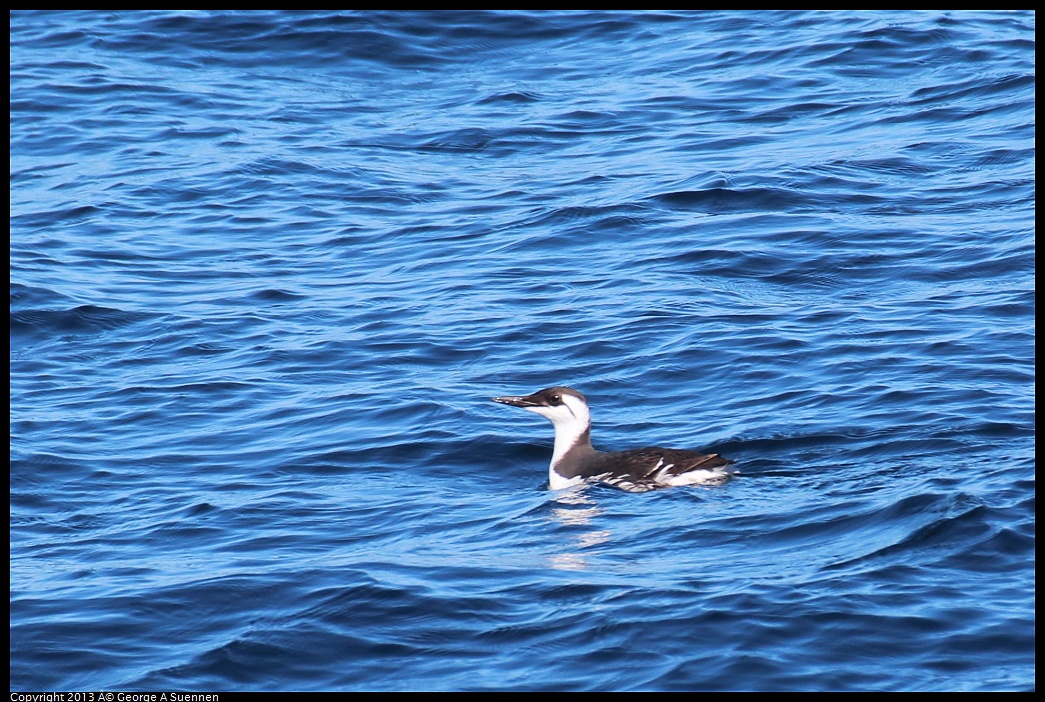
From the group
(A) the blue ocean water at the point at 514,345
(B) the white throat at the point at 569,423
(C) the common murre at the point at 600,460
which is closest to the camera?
(A) the blue ocean water at the point at 514,345

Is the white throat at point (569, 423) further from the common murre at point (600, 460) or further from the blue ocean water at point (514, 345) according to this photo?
the blue ocean water at point (514, 345)

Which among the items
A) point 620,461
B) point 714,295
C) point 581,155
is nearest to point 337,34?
point 581,155

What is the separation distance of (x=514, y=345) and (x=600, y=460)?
304 cm

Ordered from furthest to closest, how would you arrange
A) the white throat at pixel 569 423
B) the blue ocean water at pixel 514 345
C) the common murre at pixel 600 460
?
the white throat at pixel 569 423 < the common murre at pixel 600 460 < the blue ocean water at pixel 514 345

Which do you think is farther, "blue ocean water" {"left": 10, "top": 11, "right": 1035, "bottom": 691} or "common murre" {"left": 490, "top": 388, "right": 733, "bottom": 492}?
"common murre" {"left": 490, "top": 388, "right": 733, "bottom": 492}

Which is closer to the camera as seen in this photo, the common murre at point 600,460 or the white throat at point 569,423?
the common murre at point 600,460

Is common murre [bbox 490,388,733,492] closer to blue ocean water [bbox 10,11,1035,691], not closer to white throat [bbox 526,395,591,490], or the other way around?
white throat [bbox 526,395,591,490]

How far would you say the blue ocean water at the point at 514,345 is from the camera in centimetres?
794

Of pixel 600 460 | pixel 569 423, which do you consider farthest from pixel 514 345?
pixel 600 460

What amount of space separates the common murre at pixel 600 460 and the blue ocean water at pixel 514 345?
0.61ft

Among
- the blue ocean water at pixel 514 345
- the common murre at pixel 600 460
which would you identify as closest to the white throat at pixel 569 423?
the common murre at pixel 600 460

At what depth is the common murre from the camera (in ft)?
33.7

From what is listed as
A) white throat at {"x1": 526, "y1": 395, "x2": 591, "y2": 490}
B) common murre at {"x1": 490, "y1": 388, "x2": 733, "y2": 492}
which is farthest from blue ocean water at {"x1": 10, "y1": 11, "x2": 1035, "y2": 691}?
white throat at {"x1": 526, "y1": 395, "x2": 591, "y2": 490}

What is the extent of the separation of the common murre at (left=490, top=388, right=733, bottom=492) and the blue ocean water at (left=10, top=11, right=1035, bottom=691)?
0.19 metres
